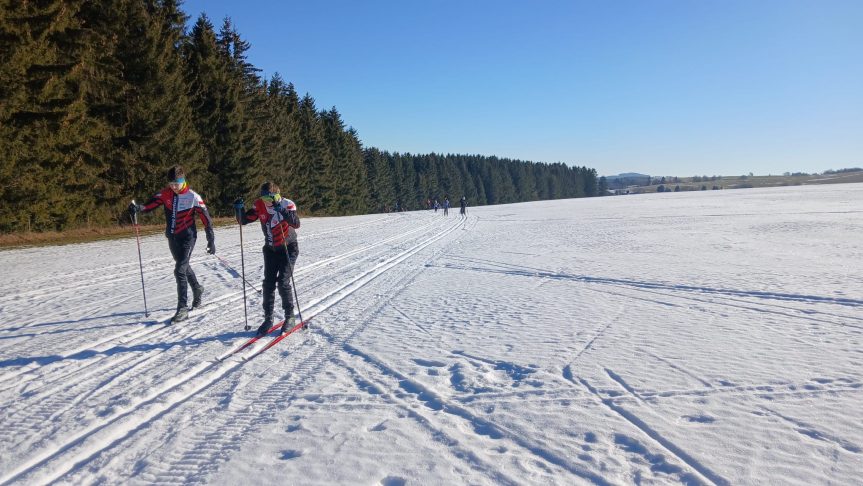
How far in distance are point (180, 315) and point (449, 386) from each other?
14.1 ft

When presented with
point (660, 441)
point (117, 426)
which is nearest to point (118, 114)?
point (117, 426)

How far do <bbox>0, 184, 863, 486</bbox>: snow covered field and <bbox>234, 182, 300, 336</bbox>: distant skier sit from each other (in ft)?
1.55

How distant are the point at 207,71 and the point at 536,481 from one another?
3572cm

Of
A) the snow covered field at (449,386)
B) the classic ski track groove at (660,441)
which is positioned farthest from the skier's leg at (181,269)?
the classic ski track groove at (660,441)

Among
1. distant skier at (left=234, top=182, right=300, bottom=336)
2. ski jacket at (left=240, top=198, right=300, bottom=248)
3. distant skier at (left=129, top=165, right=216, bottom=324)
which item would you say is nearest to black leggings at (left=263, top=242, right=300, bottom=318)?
distant skier at (left=234, top=182, right=300, bottom=336)

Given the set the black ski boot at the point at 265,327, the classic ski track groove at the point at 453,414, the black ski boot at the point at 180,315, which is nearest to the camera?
the classic ski track groove at the point at 453,414

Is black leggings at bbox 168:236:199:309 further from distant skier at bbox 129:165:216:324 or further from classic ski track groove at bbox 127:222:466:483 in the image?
classic ski track groove at bbox 127:222:466:483

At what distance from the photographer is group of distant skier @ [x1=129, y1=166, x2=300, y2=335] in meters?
6.16

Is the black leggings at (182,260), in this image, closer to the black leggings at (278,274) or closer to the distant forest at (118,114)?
the black leggings at (278,274)

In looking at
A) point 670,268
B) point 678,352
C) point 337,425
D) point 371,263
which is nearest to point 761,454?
point 678,352

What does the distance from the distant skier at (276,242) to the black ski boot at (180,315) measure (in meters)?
1.42

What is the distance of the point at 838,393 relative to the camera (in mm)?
3959

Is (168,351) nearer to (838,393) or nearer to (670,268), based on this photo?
(838,393)

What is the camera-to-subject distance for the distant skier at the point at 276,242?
615cm
